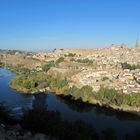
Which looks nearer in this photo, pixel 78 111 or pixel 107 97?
pixel 78 111

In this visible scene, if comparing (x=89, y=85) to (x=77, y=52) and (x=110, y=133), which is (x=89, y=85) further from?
(x=77, y=52)

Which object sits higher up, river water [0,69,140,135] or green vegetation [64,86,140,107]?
green vegetation [64,86,140,107]

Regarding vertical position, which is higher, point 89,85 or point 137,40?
point 137,40

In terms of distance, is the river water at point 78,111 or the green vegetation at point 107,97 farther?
the green vegetation at point 107,97

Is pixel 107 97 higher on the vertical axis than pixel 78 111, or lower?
higher

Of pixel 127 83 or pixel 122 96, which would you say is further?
pixel 127 83

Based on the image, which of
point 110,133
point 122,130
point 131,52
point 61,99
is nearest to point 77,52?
point 131,52

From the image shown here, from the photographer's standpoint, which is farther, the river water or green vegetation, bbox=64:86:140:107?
green vegetation, bbox=64:86:140:107

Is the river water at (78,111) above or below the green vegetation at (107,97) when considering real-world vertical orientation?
below
